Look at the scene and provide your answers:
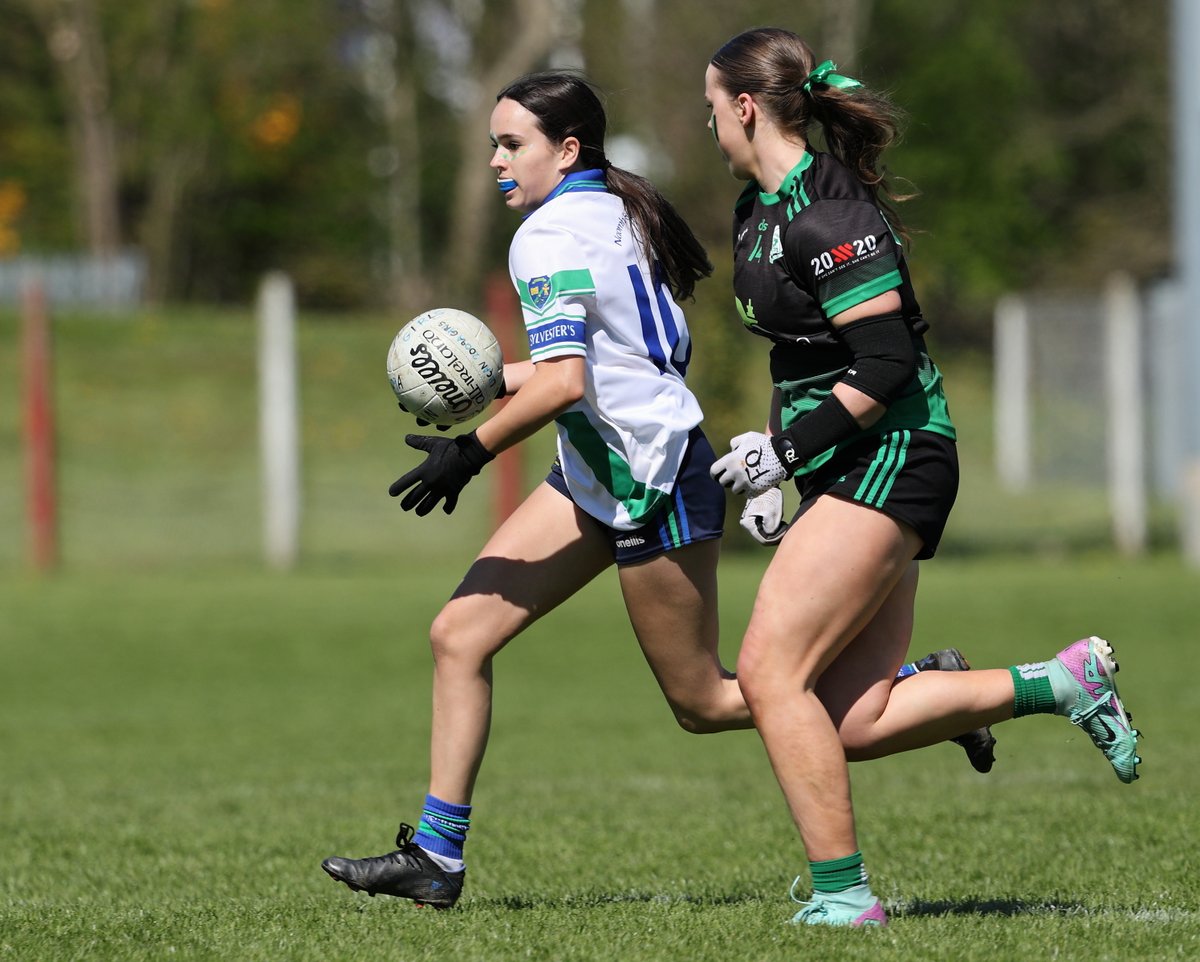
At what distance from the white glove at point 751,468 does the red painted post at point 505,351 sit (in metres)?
13.3

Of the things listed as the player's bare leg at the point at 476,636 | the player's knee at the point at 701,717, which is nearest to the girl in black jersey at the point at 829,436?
the player's knee at the point at 701,717

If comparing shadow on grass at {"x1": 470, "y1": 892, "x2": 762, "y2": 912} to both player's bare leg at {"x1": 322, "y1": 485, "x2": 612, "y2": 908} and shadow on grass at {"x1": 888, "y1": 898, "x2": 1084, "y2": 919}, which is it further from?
shadow on grass at {"x1": 888, "y1": 898, "x2": 1084, "y2": 919}

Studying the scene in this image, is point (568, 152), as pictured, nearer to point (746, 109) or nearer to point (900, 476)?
point (746, 109)

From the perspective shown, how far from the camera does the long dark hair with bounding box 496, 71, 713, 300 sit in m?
5.18

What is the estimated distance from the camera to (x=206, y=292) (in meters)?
42.2

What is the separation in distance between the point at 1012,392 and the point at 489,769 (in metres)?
14.5

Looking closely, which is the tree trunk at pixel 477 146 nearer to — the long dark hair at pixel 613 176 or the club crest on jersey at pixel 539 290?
the long dark hair at pixel 613 176

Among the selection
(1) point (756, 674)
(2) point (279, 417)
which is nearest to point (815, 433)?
(1) point (756, 674)

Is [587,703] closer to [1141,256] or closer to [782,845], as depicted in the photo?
[782,845]

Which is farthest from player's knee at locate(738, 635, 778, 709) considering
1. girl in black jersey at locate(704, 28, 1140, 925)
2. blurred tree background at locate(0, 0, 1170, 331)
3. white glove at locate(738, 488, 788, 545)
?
blurred tree background at locate(0, 0, 1170, 331)

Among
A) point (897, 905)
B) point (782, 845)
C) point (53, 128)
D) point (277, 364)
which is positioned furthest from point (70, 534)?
point (53, 128)

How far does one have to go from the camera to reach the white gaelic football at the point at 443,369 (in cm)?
519

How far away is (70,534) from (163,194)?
21.0 metres

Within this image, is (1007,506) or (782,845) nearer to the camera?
(782,845)
